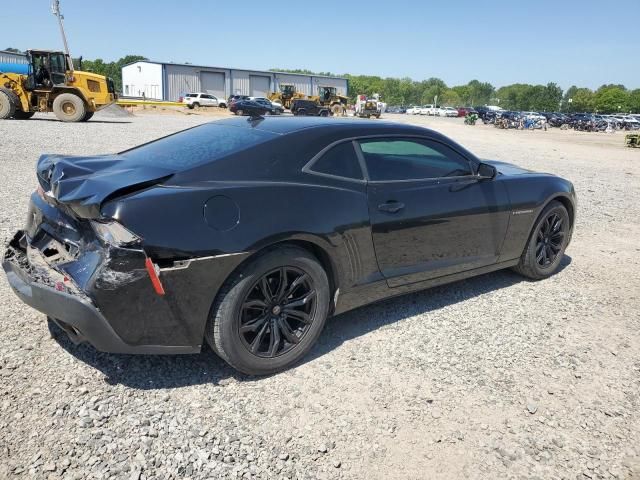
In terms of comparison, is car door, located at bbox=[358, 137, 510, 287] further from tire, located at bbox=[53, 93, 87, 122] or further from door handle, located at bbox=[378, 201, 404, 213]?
tire, located at bbox=[53, 93, 87, 122]

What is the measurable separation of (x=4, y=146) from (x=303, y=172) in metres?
11.1

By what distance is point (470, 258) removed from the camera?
153 inches

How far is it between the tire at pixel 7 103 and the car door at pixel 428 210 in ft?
64.6

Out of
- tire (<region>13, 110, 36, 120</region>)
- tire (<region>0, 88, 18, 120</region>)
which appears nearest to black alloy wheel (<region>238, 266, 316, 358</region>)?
tire (<region>0, 88, 18, 120</region>)

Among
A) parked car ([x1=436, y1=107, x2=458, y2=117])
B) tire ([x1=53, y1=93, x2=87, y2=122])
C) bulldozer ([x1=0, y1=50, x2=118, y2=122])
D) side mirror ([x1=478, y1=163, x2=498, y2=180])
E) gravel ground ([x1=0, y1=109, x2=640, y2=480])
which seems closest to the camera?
gravel ground ([x1=0, y1=109, x2=640, y2=480])

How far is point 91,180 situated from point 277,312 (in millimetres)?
1244

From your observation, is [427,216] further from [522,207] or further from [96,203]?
[96,203]

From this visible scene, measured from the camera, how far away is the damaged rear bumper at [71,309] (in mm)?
2359

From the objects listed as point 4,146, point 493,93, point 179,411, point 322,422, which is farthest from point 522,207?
point 493,93

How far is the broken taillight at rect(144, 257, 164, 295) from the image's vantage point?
2363mm

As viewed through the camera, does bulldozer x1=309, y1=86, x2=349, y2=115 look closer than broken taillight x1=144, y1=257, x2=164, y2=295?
No

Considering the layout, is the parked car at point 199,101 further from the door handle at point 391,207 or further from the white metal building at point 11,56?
the door handle at point 391,207

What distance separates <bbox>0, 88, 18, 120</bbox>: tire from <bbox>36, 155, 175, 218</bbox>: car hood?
61.9ft

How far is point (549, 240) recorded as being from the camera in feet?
15.3
